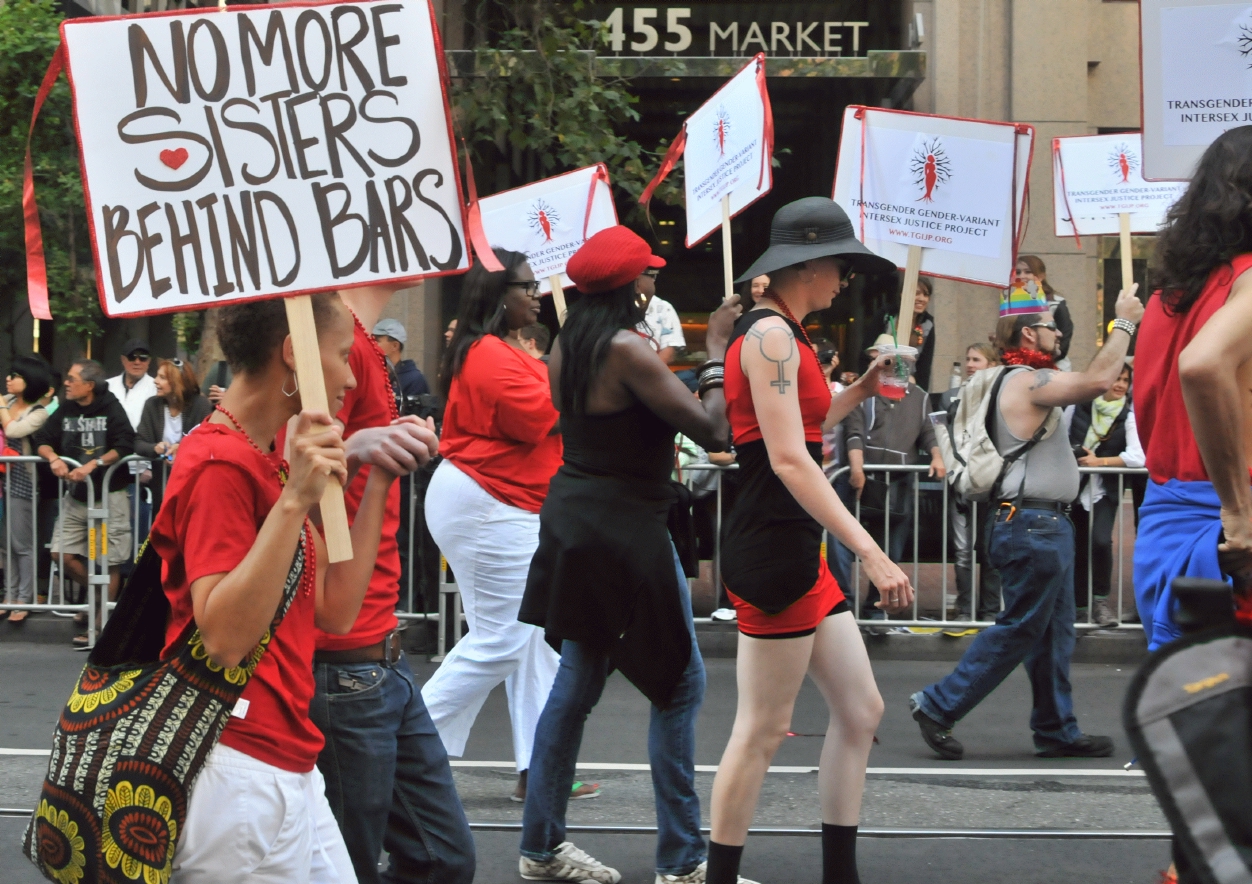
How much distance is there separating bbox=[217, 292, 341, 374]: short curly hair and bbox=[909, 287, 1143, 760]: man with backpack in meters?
3.88

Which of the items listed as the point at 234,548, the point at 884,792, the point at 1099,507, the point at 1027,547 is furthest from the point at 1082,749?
the point at 234,548

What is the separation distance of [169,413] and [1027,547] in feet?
20.0

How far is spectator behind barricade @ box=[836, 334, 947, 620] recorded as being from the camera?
9344 millimetres

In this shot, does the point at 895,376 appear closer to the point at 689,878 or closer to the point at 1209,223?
the point at 1209,223

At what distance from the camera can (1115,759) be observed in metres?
6.26

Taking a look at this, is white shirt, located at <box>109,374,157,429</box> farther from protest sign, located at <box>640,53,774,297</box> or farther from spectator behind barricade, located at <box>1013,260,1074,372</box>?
spectator behind barricade, located at <box>1013,260,1074,372</box>

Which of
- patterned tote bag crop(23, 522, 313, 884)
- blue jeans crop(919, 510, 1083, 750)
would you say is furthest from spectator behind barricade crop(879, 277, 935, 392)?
patterned tote bag crop(23, 522, 313, 884)

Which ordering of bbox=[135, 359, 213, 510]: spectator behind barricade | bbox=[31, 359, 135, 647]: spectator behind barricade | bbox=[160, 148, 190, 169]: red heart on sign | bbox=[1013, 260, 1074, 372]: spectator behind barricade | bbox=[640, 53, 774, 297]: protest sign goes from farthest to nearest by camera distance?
bbox=[1013, 260, 1074, 372]: spectator behind barricade
bbox=[135, 359, 213, 510]: spectator behind barricade
bbox=[31, 359, 135, 647]: spectator behind barricade
bbox=[640, 53, 774, 297]: protest sign
bbox=[160, 148, 190, 169]: red heart on sign

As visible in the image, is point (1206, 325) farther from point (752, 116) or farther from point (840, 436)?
point (840, 436)

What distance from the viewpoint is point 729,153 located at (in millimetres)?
6793

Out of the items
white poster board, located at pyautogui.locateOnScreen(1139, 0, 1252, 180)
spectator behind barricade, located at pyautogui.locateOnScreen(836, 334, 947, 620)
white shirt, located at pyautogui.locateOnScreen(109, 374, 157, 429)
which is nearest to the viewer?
white poster board, located at pyautogui.locateOnScreen(1139, 0, 1252, 180)

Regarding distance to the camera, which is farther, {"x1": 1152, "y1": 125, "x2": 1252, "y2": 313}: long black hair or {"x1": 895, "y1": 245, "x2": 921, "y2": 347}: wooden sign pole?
{"x1": 895, "y1": 245, "x2": 921, "y2": 347}: wooden sign pole

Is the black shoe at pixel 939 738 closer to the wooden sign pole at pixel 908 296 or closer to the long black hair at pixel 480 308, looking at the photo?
the wooden sign pole at pixel 908 296

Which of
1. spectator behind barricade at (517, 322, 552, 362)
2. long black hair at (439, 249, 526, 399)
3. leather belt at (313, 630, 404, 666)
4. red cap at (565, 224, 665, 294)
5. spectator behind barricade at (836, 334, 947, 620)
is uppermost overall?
red cap at (565, 224, 665, 294)
